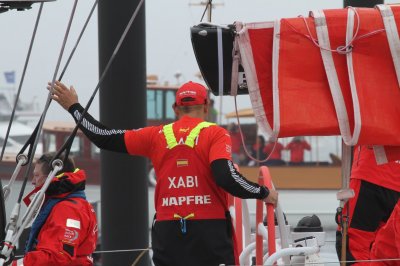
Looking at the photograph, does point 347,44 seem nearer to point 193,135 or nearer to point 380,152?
point 380,152

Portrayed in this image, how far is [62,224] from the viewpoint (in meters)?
5.11

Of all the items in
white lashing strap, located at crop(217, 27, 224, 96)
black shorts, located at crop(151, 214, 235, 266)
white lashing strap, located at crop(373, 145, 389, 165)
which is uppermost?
white lashing strap, located at crop(217, 27, 224, 96)

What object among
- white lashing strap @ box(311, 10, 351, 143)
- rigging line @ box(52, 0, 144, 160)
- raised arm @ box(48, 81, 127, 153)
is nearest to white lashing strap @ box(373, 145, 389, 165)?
white lashing strap @ box(311, 10, 351, 143)

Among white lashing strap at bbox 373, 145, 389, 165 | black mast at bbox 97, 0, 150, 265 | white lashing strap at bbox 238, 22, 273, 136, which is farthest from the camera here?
black mast at bbox 97, 0, 150, 265

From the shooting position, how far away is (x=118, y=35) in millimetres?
7234

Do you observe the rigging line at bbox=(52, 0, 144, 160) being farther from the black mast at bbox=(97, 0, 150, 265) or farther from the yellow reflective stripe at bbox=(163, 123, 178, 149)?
the black mast at bbox=(97, 0, 150, 265)

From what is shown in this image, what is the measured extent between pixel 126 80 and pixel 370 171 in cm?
238

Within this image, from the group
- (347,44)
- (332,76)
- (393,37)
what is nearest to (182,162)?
(332,76)

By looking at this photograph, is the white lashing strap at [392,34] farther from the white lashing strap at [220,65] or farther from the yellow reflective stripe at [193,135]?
the yellow reflective stripe at [193,135]

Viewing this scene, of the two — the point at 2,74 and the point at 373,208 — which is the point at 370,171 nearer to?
the point at 373,208

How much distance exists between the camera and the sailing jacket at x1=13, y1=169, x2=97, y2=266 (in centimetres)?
505

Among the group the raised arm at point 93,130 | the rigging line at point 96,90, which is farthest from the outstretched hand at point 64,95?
the rigging line at point 96,90

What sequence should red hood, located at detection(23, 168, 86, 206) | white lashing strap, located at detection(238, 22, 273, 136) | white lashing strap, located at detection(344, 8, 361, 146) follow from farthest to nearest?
1. red hood, located at detection(23, 168, 86, 206)
2. white lashing strap, located at detection(238, 22, 273, 136)
3. white lashing strap, located at detection(344, 8, 361, 146)

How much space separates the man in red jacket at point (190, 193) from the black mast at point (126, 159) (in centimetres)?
235
